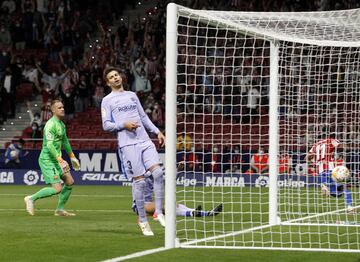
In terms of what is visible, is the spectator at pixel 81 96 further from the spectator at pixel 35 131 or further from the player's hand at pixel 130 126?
the player's hand at pixel 130 126

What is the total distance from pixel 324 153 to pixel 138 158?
617 cm

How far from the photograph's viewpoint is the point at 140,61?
33594 millimetres

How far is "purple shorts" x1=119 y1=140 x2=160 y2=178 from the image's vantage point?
1307 cm

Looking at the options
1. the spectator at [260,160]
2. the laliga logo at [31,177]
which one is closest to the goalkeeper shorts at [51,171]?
the spectator at [260,160]

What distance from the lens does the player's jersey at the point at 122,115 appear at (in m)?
13.2

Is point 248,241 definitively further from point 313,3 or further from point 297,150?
point 313,3

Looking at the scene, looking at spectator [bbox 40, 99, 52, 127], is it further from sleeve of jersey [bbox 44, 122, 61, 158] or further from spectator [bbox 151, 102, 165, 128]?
sleeve of jersey [bbox 44, 122, 61, 158]

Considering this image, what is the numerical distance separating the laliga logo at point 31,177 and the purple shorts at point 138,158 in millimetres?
17202

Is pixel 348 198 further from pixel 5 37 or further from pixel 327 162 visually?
pixel 5 37

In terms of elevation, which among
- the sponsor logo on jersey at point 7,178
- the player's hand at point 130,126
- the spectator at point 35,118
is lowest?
the sponsor logo on jersey at point 7,178

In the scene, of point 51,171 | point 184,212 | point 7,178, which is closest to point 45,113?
point 7,178

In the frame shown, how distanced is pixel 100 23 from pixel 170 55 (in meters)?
26.5

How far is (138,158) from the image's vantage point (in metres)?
13.1

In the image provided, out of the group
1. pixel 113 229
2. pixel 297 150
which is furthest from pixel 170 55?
pixel 297 150
